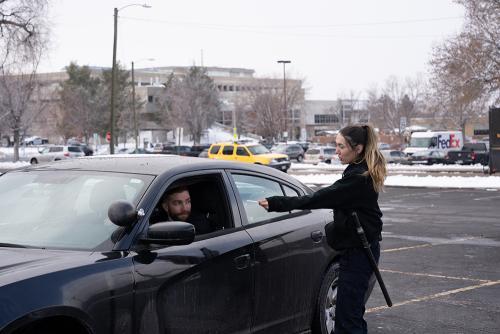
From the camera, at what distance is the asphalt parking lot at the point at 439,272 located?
7.08 metres

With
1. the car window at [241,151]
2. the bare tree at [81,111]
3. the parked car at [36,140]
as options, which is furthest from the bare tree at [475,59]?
the parked car at [36,140]

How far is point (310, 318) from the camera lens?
18.4 feet

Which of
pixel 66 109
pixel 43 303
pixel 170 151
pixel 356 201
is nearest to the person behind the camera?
Answer: pixel 43 303

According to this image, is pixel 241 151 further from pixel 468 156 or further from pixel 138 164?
pixel 138 164

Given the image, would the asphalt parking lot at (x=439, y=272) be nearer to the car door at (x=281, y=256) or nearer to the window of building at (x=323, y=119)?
the car door at (x=281, y=256)

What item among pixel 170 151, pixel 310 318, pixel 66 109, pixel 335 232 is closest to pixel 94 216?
pixel 335 232

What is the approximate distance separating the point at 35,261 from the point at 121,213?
1.68 feet

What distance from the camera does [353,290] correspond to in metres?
4.80

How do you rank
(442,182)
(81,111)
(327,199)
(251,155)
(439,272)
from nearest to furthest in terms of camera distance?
(327,199), (439,272), (442,182), (251,155), (81,111)

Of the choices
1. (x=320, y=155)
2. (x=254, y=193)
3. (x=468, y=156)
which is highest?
(x=254, y=193)

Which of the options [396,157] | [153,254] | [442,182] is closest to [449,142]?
[396,157]

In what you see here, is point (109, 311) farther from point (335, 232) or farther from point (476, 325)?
point (476, 325)

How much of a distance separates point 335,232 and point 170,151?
60.5 metres

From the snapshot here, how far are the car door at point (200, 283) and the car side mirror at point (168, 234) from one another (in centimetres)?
10
